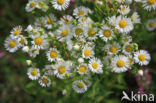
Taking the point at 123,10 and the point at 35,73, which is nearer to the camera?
the point at 123,10

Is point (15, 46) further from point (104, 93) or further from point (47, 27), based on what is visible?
point (104, 93)

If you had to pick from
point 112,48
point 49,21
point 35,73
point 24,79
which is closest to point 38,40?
point 49,21

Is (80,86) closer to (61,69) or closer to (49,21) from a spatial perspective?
(61,69)

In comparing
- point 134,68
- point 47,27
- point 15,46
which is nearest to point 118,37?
point 134,68

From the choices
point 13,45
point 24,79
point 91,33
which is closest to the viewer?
point 91,33

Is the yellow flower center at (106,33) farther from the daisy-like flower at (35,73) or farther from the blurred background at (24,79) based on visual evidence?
the daisy-like flower at (35,73)
